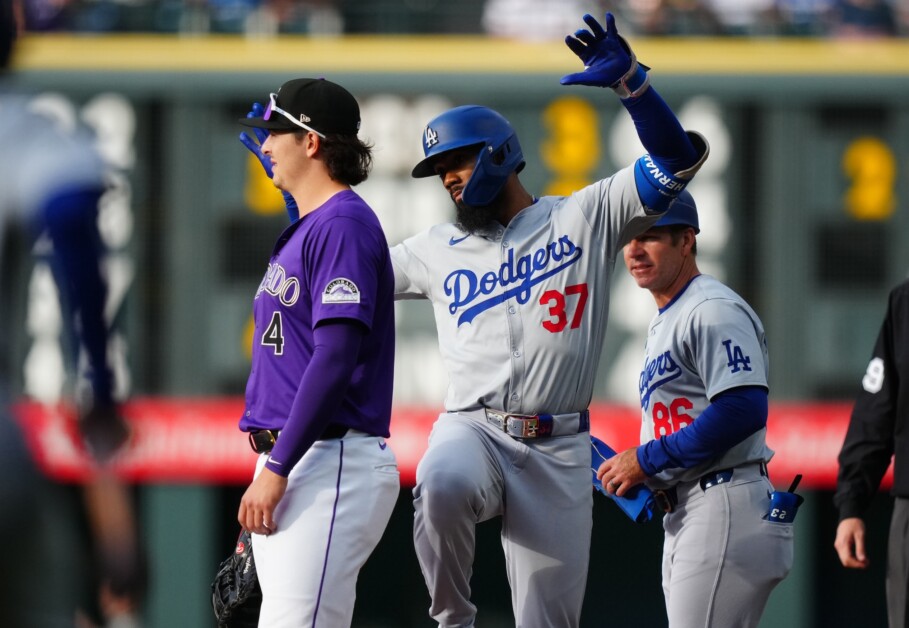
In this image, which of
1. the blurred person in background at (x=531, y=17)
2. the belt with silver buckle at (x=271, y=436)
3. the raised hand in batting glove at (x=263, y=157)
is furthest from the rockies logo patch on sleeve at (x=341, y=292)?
the blurred person in background at (x=531, y=17)

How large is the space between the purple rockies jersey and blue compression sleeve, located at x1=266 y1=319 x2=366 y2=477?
A: 8 centimetres

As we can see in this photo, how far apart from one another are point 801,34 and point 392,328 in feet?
30.1

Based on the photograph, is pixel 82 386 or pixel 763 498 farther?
pixel 763 498

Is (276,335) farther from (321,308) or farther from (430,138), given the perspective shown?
(430,138)

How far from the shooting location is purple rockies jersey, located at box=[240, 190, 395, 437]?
3453 millimetres

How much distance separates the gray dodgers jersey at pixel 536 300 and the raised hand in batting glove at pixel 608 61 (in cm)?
32

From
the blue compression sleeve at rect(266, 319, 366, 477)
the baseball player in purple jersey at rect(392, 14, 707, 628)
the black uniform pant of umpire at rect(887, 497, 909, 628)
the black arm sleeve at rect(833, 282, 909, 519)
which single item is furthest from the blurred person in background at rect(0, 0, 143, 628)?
the black arm sleeve at rect(833, 282, 909, 519)

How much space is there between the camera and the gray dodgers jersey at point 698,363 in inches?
159

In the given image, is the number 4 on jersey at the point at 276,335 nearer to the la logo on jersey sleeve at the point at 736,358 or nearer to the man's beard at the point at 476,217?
the man's beard at the point at 476,217

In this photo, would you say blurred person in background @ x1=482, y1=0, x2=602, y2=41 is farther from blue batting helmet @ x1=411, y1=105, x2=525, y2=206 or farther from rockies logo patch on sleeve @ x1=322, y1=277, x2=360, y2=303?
rockies logo patch on sleeve @ x1=322, y1=277, x2=360, y2=303

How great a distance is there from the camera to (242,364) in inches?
456

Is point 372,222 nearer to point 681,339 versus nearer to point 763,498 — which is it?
point 681,339

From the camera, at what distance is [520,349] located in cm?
410

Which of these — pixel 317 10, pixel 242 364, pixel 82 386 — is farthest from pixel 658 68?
pixel 82 386
